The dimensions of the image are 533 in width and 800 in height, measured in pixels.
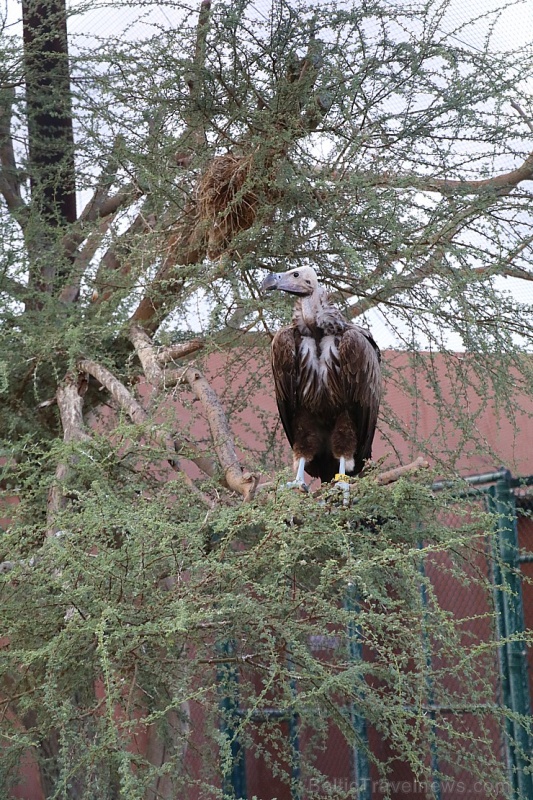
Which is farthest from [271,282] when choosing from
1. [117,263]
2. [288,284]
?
[117,263]

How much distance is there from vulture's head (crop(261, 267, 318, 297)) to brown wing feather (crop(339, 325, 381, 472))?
190 millimetres

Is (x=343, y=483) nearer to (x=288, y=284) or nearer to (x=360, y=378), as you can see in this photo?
(x=360, y=378)

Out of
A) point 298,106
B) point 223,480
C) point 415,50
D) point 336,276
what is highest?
point 415,50

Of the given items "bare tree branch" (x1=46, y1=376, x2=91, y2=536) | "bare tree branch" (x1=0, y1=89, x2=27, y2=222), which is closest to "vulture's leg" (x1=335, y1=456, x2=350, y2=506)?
"bare tree branch" (x1=46, y1=376, x2=91, y2=536)

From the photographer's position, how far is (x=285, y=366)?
2756 millimetres

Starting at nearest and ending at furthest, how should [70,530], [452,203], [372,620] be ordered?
[372,620] < [70,530] < [452,203]

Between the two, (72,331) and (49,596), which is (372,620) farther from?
(72,331)

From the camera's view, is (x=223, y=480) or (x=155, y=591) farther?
(x=223, y=480)

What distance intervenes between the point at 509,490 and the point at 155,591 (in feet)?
7.03

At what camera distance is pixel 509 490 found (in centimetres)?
360

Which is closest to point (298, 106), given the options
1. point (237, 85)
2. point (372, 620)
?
point (237, 85)

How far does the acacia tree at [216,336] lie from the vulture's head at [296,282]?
0.13 m

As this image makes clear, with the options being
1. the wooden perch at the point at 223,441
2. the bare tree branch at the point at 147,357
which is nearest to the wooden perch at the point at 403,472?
the wooden perch at the point at 223,441

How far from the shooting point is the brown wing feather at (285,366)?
2.75 meters
